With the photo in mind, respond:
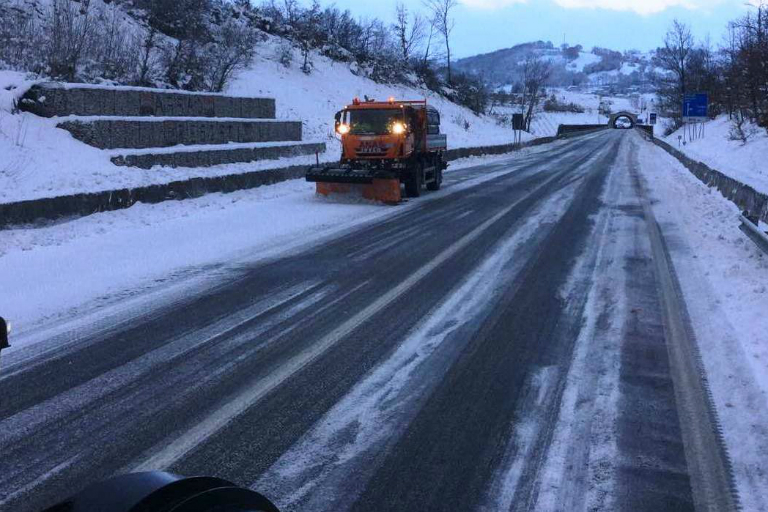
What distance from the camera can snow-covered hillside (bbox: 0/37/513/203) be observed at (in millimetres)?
12200

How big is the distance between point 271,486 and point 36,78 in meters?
15.4

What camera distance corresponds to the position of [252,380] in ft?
16.5

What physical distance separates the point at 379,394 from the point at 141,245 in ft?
22.7

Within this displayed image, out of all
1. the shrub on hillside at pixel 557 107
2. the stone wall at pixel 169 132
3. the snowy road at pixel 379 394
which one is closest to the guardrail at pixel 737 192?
the snowy road at pixel 379 394

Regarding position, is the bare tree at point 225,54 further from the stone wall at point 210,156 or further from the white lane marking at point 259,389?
the white lane marking at point 259,389

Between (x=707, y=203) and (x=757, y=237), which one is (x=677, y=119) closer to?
(x=707, y=203)

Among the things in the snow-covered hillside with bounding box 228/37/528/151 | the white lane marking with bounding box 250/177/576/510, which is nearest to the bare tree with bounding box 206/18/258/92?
the snow-covered hillside with bounding box 228/37/528/151

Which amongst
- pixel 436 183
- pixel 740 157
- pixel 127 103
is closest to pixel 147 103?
pixel 127 103

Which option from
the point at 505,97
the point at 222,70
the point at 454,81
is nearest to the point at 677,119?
the point at 454,81

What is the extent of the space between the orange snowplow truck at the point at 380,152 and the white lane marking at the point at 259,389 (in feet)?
26.7

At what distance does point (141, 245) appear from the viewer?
1037cm

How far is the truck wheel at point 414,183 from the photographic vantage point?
1808 cm

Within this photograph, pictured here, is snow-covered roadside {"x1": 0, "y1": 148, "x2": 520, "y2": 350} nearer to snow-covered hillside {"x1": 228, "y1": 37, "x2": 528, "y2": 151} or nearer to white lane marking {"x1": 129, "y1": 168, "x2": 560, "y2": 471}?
white lane marking {"x1": 129, "y1": 168, "x2": 560, "y2": 471}

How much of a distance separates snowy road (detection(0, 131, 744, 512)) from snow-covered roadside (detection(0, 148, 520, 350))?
94 cm
